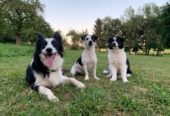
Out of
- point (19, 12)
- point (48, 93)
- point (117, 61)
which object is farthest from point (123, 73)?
point (19, 12)

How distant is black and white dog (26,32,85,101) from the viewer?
4988 millimetres

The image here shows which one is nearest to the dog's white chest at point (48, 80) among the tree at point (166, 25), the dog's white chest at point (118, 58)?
the dog's white chest at point (118, 58)

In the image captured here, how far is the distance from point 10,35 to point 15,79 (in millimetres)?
42263

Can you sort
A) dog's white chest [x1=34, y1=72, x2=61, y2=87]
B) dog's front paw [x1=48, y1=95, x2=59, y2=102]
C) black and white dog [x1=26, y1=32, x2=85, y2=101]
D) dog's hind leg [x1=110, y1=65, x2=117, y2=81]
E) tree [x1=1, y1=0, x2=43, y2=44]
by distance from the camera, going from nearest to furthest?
dog's front paw [x1=48, y1=95, x2=59, y2=102]
black and white dog [x1=26, y1=32, x2=85, y2=101]
dog's white chest [x1=34, y1=72, x2=61, y2=87]
dog's hind leg [x1=110, y1=65, x2=117, y2=81]
tree [x1=1, y1=0, x2=43, y2=44]

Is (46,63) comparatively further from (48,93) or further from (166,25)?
(166,25)

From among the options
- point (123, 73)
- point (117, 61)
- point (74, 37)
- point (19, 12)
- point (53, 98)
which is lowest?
point (53, 98)

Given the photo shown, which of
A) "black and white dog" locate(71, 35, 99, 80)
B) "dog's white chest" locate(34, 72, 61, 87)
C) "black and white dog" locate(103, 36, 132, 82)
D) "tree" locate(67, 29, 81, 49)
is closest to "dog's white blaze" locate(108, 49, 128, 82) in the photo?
"black and white dog" locate(103, 36, 132, 82)

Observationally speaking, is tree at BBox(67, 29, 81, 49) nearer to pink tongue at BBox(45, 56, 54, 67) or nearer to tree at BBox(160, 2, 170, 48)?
tree at BBox(160, 2, 170, 48)

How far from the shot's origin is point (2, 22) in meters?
44.5

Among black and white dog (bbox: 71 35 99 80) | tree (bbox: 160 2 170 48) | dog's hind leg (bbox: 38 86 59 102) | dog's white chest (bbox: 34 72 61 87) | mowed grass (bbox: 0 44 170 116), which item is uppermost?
tree (bbox: 160 2 170 48)

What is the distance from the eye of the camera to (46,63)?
513 centimetres

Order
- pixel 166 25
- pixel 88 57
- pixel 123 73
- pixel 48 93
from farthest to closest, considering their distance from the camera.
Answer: pixel 166 25
pixel 88 57
pixel 123 73
pixel 48 93

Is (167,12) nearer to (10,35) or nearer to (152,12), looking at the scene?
(152,12)

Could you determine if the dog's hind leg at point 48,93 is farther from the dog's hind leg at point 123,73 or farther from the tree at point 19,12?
the tree at point 19,12
